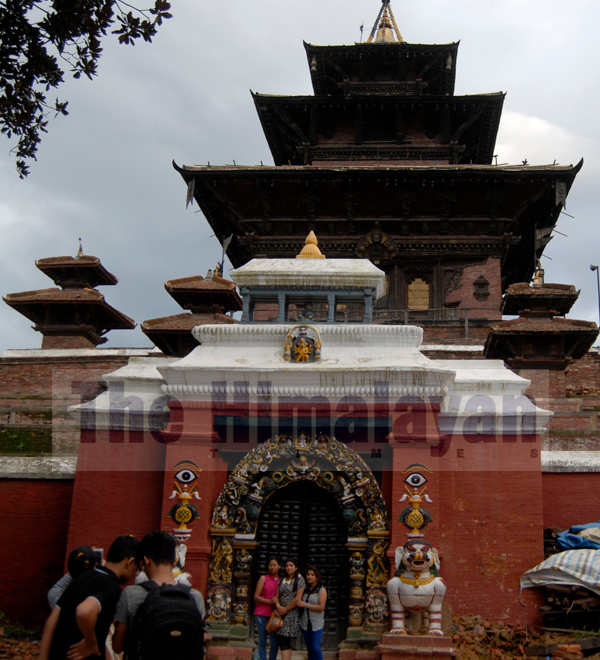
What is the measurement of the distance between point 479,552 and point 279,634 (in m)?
2.85

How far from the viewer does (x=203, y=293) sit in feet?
64.3

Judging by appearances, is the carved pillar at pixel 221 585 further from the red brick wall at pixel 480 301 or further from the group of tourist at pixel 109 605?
the red brick wall at pixel 480 301

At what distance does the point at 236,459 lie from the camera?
9906 mm

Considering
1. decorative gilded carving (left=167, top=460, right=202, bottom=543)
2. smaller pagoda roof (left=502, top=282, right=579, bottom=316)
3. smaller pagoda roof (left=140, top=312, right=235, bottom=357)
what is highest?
smaller pagoda roof (left=502, top=282, right=579, bottom=316)

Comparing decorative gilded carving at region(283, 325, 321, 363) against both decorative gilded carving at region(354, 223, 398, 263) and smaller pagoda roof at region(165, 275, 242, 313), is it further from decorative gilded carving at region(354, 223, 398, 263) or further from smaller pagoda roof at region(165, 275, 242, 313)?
decorative gilded carving at region(354, 223, 398, 263)

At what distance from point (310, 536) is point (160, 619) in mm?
5382

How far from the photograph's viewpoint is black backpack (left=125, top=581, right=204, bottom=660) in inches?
169

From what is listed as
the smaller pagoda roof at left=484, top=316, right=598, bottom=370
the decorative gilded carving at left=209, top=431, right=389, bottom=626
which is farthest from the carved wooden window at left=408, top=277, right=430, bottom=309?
the decorative gilded carving at left=209, top=431, right=389, bottom=626

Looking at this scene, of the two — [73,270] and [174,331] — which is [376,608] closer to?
[174,331]

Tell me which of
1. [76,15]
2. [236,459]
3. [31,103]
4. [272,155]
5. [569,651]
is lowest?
[569,651]

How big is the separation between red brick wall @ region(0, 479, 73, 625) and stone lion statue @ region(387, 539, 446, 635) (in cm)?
458

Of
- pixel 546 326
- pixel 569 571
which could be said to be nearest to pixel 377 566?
pixel 569 571

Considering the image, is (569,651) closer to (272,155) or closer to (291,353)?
(291,353)

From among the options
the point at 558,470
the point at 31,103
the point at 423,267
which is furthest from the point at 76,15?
the point at 423,267
